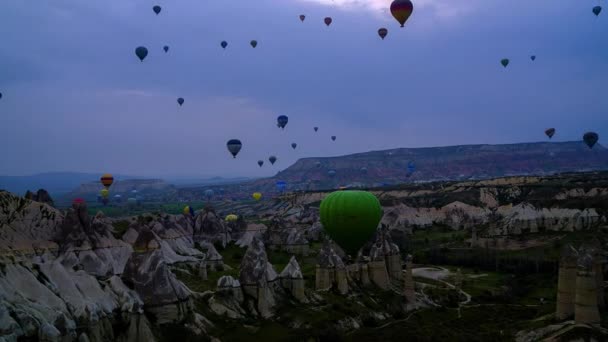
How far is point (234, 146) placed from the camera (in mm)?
85062

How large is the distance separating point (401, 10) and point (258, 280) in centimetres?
3161

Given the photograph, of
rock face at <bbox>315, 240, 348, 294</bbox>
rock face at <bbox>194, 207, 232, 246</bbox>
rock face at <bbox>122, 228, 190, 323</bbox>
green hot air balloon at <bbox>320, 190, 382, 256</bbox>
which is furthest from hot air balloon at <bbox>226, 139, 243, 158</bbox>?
rock face at <bbox>122, 228, 190, 323</bbox>

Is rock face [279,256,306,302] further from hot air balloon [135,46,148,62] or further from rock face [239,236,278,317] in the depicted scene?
hot air balloon [135,46,148,62]

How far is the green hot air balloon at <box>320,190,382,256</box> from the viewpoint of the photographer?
50.4 meters

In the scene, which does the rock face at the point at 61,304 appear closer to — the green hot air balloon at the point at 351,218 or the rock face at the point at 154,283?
the rock face at the point at 154,283

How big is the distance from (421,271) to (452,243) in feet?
65.5

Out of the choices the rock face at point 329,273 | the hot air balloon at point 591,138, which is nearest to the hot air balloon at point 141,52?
the rock face at point 329,273

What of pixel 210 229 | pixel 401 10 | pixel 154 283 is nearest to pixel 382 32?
pixel 401 10

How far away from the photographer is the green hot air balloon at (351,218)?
5041 cm

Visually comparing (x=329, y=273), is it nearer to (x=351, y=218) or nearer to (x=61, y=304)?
(x=351, y=218)

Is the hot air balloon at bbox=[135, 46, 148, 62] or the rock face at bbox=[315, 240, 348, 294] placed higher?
the hot air balloon at bbox=[135, 46, 148, 62]

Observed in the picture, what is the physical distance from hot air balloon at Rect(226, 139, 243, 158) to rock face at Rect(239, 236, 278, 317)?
45845 mm

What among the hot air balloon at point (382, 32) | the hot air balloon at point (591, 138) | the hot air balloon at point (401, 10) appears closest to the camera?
the hot air balloon at point (401, 10)

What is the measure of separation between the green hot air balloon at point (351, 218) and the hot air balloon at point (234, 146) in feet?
113
